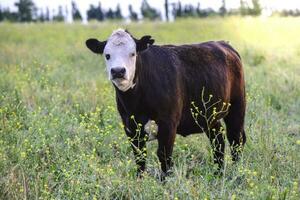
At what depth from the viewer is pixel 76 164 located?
532cm

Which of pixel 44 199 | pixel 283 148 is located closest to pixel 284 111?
pixel 283 148

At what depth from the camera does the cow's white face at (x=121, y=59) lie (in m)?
5.21

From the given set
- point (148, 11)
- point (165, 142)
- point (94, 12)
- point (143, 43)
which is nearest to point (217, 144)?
point (165, 142)

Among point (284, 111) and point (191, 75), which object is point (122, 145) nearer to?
point (191, 75)

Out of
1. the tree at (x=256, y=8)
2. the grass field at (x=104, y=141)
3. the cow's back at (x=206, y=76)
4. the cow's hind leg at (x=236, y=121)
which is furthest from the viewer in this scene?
the tree at (x=256, y=8)

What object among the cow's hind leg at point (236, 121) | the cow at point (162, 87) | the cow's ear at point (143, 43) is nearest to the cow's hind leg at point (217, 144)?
the cow at point (162, 87)

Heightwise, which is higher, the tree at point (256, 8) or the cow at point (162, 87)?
the cow at point (162, 87)

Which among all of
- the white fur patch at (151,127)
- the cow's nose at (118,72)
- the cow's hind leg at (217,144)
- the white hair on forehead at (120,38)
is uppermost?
the white hair on forehead at (120,38)

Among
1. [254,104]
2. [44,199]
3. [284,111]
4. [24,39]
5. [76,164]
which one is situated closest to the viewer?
[44,199]

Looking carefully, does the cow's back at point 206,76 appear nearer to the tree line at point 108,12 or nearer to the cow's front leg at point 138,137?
the cow's front leg at point 138,137

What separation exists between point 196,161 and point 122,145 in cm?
86

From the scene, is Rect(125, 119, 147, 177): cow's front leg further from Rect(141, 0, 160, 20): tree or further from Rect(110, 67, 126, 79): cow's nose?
Rect(141, 0, 160, 20): tree

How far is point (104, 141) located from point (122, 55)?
1740 mm

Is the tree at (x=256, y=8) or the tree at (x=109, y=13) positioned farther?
the tree at (x=109, y=13)
